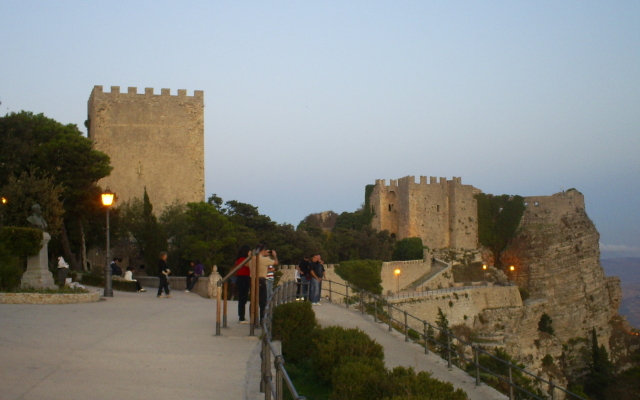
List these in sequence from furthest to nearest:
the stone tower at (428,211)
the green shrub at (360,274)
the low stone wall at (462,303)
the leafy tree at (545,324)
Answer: the stone tower at (428,211) → the leafy tree at (545,324) → the green shrub at (360,274) → the low stone wall at (462,303)

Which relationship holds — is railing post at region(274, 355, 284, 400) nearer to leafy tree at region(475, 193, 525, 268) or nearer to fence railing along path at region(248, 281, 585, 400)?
fence railing along path at region(248, 281, 585, 400)

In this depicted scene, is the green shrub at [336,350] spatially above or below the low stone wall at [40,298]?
below

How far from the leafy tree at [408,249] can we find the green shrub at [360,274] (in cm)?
900

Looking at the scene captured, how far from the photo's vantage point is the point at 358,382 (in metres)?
7.45

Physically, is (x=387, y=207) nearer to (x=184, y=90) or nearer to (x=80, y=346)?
(x=184, y=90)

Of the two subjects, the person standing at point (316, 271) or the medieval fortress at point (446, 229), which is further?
the medieval fortress at point (446, 229)

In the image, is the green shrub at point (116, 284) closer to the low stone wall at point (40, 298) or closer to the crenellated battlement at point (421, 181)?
the low stone wall at point (40, 298)

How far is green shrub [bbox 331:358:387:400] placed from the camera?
23.9 ft

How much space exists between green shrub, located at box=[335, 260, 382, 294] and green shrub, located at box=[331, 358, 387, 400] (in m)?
31.4

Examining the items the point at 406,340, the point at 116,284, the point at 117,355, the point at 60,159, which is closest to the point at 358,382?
the point at 117,355

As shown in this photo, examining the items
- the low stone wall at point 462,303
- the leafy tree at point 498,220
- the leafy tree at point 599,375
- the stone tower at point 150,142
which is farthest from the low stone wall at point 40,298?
the leafy tree at point 498,220

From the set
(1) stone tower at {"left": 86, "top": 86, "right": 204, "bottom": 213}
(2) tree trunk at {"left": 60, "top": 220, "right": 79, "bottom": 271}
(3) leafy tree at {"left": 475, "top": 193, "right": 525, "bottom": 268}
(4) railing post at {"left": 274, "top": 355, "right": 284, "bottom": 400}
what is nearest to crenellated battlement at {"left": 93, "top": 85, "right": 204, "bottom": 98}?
(1) stone tower at {"left": 86, "top": 86, "right": 204, "bottom": 213}

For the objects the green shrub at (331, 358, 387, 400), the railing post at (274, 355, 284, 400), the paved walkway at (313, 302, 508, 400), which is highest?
the railing post at (274, 355, 284, 400)

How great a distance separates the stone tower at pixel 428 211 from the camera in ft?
167
